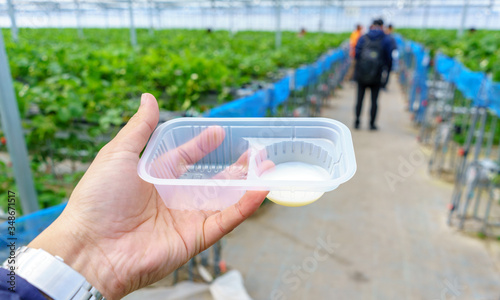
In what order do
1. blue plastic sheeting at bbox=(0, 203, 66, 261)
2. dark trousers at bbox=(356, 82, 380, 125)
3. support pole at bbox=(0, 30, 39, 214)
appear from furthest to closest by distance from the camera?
dark trousers at bbox=(356, 82, 380, 125) → support pole at bbox=(0, 30, 39, 214) → blue plastic sheeting at bbox=(0, 203, 66, 261)

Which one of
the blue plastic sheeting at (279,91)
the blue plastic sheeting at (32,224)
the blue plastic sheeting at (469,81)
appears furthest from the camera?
the blue plastic sheeting at (279,91)

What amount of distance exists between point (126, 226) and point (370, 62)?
244 inches

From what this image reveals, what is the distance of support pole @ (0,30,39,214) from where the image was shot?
1.88 metres

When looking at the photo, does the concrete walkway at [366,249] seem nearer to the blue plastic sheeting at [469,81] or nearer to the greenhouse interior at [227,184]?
the greenhouse interior at [227,184]

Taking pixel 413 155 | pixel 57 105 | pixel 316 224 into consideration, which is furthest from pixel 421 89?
pixel 57 105

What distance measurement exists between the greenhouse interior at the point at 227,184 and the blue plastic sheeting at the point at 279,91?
1.2 inches

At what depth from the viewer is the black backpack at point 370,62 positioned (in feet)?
21.1

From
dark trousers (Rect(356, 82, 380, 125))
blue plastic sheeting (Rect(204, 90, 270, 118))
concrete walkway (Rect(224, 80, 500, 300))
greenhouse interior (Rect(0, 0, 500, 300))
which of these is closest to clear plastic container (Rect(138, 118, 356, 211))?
greenhouse interior (Rect(0, 0, 500, 300))

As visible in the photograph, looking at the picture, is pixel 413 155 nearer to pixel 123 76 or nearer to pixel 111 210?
pixel 123 76

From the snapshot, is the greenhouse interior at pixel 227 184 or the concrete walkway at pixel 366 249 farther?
the concrete walkway at pixel 366 249

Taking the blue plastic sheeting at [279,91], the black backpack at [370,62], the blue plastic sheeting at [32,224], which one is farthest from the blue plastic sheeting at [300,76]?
the blue plastic sheeting at [32,224]

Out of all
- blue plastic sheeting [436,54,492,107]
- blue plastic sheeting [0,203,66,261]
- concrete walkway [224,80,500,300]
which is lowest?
concrete walkway [224,80,500,300]

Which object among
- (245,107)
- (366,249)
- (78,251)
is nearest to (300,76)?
(245,107)

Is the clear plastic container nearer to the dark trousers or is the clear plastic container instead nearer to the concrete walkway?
the concrete walkway
